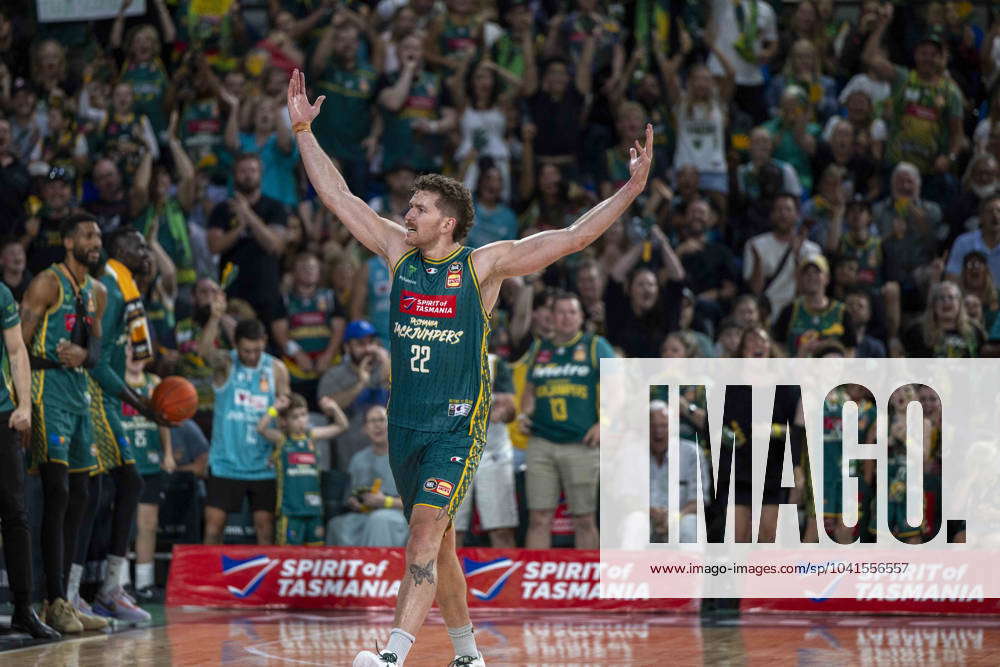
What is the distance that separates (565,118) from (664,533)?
587 cm

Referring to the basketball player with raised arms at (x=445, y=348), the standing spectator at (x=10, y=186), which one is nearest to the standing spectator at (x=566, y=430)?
the basketball player with raised arms at (x=445, y=348)

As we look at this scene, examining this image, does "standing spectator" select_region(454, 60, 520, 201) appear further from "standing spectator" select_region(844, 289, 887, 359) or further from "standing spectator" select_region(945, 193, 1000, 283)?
"standing spectator" select_region(945, 193, 1000, 283)

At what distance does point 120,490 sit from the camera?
34.3 ft

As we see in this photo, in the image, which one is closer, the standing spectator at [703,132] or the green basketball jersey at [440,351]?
the green basketball jersey at [440,351]

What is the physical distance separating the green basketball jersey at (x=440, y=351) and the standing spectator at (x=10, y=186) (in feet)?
29.4

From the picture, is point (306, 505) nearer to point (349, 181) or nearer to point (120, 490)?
point (120, 490)

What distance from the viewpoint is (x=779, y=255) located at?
1477 cm

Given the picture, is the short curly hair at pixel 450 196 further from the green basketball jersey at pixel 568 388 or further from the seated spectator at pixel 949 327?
the seated spectator at pixel 949 327

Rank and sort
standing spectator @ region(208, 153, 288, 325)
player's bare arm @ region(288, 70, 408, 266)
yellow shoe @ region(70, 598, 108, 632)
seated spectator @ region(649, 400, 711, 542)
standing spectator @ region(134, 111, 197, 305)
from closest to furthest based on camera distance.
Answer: player's bare arm @ region(288, 70, 408, 266), yellow shoe @ region(70, 598, 108, 632), seated spectator @ region(649, 400, 711, 542), standing spectator @ region(208, 153, 288, 325), standing spectator @ region(134, 111, 197, 305)

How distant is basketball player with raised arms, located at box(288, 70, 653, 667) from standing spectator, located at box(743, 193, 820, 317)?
7.52 metres

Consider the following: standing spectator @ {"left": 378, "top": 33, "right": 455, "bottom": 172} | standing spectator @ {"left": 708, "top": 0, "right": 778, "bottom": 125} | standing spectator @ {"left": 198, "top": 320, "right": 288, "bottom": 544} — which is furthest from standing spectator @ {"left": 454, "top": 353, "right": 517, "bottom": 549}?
standing spectator @ {"left": 708, "top": 0, "right": 778, "bottom": 125}

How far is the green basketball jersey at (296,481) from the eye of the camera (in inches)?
483

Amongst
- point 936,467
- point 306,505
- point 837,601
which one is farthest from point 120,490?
point 936,467

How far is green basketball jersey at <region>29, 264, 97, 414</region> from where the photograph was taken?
9.69m
